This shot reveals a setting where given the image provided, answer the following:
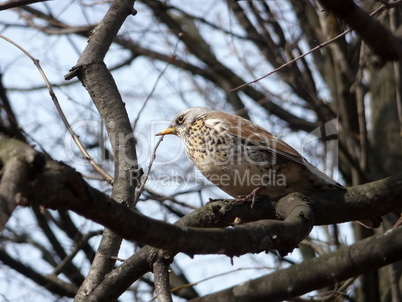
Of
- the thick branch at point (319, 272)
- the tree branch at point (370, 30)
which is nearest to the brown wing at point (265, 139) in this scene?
the thick branch at point (319, 272)

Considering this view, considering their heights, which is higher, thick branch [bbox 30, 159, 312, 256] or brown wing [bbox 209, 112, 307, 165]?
brown wing [bbox 209, 112, 307, 165]

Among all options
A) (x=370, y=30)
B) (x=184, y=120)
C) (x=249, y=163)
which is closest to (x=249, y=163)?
(x=249, y=163)

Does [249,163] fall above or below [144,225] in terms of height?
above

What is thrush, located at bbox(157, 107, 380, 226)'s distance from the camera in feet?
16.2

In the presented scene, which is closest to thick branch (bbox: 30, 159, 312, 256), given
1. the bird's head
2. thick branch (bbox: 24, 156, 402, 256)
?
thick branch (bbox: 24, 156, 402, 256)

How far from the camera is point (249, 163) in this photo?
196 inches

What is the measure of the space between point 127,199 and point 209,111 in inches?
97.5

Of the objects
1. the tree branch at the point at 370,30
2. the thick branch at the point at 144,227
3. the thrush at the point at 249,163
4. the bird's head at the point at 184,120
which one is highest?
the bird's head at the point at 184,120

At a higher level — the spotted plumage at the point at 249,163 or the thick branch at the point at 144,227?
the spotted plumage at the point at 249,163

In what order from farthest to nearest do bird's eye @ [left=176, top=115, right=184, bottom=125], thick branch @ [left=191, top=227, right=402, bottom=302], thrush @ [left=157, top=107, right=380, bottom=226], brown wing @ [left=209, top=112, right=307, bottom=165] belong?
bird's eye @ [left=176, top=115, right=184, bottom=125] < brown wing @ [left=209, top=112, right=307, bottom=165] < thrush @ [left=157, top=107, right=380, bottom=226] < thick branch @ [left=191, top=227, right=402, bottom=302]

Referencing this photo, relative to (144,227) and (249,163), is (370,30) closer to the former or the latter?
(144,227)

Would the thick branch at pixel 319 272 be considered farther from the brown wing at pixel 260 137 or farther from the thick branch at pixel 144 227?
the brown wing at pixel 260 137

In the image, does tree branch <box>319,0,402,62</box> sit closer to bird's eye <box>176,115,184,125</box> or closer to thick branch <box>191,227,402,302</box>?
thick branch <box>191,227,402,302</box>

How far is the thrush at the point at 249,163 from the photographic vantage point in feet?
16.2
